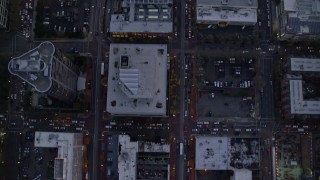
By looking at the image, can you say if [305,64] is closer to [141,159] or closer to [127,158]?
[141,159]

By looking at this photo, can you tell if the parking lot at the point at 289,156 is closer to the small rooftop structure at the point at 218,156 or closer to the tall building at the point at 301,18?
the small rooftop structure at the point at 218,156

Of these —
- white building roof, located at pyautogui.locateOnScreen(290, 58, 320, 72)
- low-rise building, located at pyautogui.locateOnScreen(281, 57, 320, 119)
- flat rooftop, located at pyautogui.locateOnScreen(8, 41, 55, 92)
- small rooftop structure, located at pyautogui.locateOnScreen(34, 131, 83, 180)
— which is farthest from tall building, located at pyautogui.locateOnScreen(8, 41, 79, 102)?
white building roof, located at pyautogui.locateOnScreen(290, 58, 320, 72)

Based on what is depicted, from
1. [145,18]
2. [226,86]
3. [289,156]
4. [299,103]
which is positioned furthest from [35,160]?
[299,103]

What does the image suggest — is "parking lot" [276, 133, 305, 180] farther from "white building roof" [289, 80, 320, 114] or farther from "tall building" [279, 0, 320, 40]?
"tall building" [279, 0, 320, 40]

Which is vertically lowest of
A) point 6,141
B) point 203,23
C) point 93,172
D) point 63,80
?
point 93,172

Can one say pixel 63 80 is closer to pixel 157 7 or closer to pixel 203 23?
pixel 157 7

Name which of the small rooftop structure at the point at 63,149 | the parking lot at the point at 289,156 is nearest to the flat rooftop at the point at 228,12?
the parking lot at the point at 289,156

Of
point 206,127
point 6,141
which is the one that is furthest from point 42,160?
point 206,127

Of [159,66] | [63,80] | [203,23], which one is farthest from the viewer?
[203,23]
